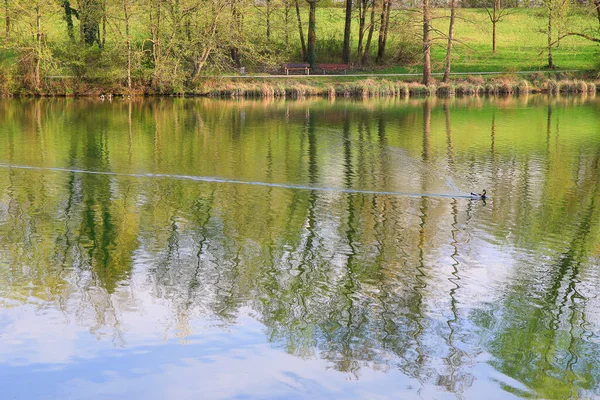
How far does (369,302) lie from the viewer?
1233 centimetres

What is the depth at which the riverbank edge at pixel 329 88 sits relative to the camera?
5072 cm

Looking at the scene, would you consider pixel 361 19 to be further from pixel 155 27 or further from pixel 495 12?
pixel 155 27

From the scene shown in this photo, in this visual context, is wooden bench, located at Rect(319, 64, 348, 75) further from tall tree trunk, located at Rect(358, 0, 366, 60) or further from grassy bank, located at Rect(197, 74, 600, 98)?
grassy bank, located at Rect(197, 74, 600, 98)

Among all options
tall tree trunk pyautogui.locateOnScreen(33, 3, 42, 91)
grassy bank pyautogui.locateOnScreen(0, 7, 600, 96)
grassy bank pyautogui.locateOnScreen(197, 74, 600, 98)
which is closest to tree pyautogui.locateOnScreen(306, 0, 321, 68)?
grassy bank pyautogui.locateOnScreen(0, 7, 600, 96)

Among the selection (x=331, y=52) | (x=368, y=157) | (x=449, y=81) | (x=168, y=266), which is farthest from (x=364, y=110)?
(x=168, y=266)

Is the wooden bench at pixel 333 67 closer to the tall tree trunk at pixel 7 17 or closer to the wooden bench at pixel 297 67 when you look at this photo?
the wooden bench at pixel 297 67

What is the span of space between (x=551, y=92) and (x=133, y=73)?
2766 centimetres

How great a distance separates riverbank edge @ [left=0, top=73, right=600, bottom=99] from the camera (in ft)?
166

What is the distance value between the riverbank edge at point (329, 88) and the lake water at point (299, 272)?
22841 mm

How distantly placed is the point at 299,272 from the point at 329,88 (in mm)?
38792

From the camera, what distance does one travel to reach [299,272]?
548 inches

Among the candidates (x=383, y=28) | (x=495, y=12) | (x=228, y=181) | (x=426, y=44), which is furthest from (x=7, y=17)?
(x=495, y=12)

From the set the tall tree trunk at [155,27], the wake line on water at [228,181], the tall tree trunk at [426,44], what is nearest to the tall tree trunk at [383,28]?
the tall tree trunk at [426,44]

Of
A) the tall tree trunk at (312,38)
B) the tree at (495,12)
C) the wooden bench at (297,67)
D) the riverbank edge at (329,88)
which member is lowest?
the riverbank edge at (329,88)
